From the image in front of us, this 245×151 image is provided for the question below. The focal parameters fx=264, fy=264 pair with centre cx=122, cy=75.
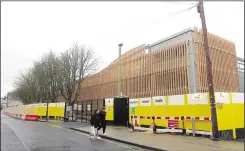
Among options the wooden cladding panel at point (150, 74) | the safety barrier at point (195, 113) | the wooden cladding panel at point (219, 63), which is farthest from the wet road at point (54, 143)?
the wooden cladding panel at point (219, 63)

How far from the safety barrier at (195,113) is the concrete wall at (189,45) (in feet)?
40.3

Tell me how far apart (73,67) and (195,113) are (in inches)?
1022

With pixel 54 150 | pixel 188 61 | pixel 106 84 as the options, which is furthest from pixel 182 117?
pixel 106 84

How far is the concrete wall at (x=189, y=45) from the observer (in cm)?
2861

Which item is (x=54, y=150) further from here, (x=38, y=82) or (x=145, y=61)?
(x=38, y=82)

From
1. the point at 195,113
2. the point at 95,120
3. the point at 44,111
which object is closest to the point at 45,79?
the point at 44,111

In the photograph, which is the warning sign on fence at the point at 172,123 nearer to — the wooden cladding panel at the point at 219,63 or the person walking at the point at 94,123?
the person walking at the point at 94,123

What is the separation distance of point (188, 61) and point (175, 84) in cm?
307

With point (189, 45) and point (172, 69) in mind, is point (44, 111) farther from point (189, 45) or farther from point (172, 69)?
point (189, 45)

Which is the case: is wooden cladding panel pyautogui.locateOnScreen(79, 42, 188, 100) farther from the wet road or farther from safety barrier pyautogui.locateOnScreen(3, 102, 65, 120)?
the wet road

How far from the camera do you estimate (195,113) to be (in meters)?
14.3

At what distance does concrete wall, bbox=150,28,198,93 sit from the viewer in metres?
28.6

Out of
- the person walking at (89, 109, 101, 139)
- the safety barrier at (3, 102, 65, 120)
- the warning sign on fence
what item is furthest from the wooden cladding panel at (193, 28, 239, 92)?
the safety barrier at (3, 102, 65, 120)

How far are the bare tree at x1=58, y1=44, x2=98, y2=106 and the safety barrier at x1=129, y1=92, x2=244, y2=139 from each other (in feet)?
73.3
